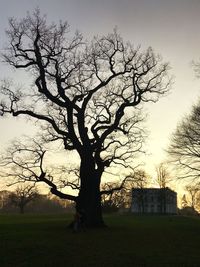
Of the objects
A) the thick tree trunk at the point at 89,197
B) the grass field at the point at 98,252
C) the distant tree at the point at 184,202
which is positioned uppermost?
the distant tree at the point at 184,202

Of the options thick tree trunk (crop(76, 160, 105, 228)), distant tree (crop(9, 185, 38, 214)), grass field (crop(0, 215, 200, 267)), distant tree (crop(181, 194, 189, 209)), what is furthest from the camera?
distant tree (crop(181, 194, 189, 209))

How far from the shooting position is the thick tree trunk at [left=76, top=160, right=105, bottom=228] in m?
34.6

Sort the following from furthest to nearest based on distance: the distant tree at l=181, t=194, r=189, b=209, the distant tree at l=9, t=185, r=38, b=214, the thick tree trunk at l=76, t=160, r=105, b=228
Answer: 1. the distant tree at l=181, t=194, r=189, b=209
2. the distant tree at l=9, t=185, r=38, b=214
3. the thick tree trunk at l=76, t=160, r=105, b=228

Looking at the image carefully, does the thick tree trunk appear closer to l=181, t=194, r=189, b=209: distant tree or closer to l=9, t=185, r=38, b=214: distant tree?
l=9, t=185, r=38, b=214: distant tree

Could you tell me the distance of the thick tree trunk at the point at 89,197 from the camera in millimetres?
34562

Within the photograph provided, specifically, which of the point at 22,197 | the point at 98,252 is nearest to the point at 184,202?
the point at 22,197

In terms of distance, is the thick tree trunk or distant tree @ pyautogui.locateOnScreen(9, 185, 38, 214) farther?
distant tree @ pyautogui.locateOnScreen(9, 185, 38, 214)

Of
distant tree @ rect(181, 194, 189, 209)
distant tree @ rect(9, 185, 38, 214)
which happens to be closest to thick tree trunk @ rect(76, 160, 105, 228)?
distant tree @ rect(9, 185, 38, 214)

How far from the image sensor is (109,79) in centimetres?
3769

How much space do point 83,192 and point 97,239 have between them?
10.2 m

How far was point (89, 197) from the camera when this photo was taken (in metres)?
35.2

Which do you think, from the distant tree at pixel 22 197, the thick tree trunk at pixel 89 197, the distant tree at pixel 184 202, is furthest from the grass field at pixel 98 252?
the distant tree at pixel 184 202

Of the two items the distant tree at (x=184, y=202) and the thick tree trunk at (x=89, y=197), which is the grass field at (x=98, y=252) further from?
the distant tree at (x=184, y=202)

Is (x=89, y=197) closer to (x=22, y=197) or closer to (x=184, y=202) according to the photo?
(x=22, y=197)
